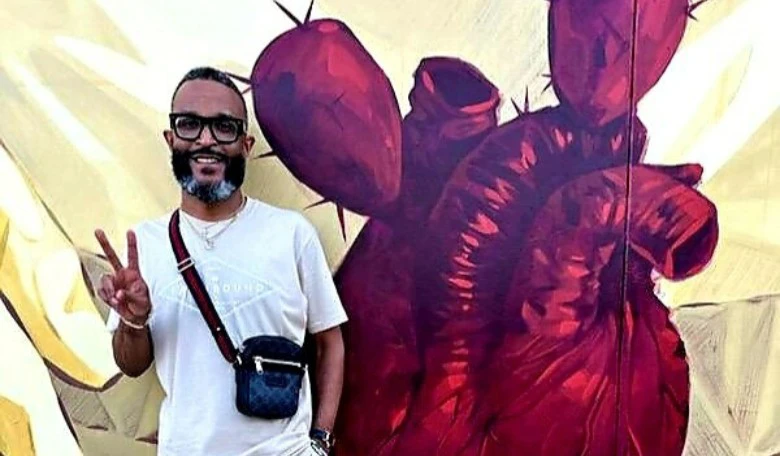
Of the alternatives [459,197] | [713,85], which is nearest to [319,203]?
[459,197]

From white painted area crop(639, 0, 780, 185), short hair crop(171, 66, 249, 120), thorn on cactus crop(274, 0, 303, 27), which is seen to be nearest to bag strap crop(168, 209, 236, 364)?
short hair crop(171, 66, 249, 120)

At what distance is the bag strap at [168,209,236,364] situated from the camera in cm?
239

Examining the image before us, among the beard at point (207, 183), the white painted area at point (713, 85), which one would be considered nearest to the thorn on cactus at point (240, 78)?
the beard at point (207, 183)

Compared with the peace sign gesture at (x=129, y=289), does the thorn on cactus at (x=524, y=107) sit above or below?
above

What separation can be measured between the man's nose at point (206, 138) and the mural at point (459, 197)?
0.23 m

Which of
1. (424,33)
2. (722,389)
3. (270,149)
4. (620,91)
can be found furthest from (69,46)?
(722,389)

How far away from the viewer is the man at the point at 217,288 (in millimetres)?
2406

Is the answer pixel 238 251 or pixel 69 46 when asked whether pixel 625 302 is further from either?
pixel 69 46

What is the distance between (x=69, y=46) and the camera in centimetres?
262

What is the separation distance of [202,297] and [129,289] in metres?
0.24

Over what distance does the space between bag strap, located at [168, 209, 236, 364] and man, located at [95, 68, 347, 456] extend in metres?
0.02

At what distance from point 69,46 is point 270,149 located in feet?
1.85

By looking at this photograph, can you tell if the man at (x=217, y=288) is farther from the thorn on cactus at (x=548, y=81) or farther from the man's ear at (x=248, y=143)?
the thorn on cactus at (x=548, y=81)

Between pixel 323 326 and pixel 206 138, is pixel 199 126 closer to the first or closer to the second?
pixel 206 138
